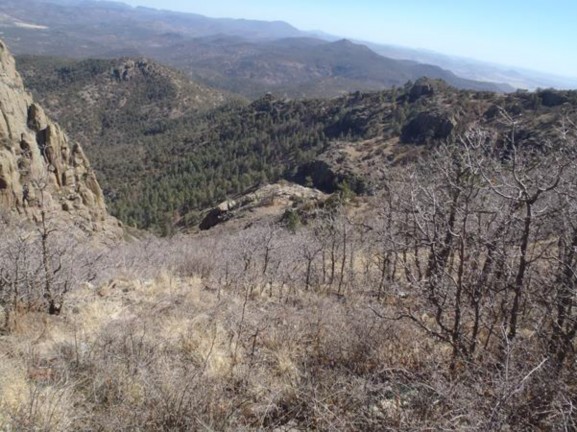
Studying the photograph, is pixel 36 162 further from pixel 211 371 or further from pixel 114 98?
pixel 114 98

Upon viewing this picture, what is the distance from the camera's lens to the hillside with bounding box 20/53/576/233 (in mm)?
63031

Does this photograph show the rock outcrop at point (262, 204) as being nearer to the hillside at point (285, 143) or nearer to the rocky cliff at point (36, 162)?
the hillside at point (285, 143)

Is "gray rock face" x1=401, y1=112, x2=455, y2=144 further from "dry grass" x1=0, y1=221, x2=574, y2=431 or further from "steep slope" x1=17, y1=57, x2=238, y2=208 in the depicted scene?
"steep slope" x1=17, y1=57, x2=238, y2=208

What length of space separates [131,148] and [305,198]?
307 ft

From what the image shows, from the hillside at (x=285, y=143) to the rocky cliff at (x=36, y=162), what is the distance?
1636cm

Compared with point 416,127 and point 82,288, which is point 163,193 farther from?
point 82,288

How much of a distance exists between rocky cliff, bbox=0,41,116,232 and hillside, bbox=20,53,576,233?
16.4 metres

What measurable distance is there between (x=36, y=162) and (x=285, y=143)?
5890 centimetres

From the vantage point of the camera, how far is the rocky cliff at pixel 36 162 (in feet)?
105

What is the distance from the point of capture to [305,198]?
43.6 metres

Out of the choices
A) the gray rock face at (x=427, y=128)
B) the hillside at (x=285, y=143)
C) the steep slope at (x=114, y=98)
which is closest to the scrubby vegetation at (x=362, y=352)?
the hillside at (x=285, y=143)

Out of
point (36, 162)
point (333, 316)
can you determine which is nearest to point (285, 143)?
point (36, 162)

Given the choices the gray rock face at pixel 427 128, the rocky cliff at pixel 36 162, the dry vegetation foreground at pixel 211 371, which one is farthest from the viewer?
the gray rock face at pixel 427 128

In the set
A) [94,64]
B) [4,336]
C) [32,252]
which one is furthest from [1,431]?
[94,64]
